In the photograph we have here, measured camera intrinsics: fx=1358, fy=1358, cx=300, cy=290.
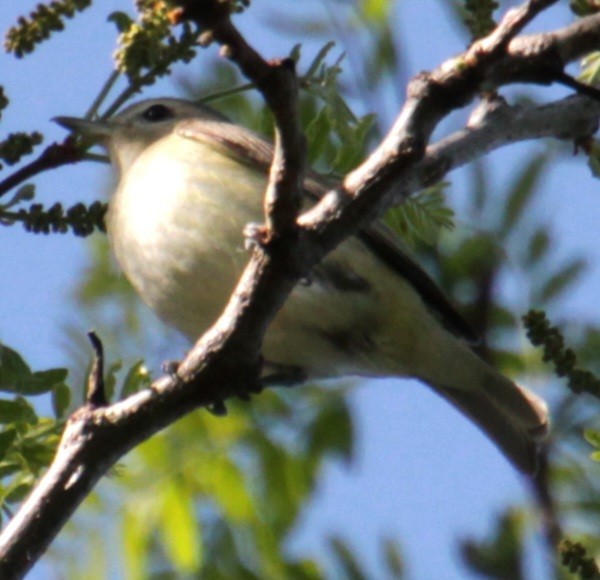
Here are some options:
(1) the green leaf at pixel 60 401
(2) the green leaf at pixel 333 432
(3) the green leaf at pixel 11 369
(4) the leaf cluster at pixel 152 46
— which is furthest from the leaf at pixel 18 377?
(2) the green leaf at pixel 333 432

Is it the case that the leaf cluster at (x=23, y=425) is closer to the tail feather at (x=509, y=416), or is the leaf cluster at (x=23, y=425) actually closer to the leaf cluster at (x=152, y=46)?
the leaf cluster at (x=152, y=46)

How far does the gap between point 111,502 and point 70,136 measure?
1.64 m

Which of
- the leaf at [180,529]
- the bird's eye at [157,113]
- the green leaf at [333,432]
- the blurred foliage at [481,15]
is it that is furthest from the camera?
the bird's eye at [157,113]

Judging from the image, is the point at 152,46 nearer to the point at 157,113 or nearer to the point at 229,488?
the point at 229,488

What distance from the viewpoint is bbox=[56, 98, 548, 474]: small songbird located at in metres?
4.52

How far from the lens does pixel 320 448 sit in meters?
4.70

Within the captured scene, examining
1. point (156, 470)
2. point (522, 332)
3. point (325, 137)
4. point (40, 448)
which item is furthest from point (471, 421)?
point (40, 448)

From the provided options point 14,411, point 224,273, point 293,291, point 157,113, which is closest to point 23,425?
point 14,411

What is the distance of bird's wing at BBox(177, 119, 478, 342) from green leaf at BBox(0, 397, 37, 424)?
158 cm

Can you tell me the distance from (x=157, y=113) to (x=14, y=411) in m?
3.07

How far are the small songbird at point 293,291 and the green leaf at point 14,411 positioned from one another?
155 centimetres

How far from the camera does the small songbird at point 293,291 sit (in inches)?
178

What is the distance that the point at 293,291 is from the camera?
470 cm

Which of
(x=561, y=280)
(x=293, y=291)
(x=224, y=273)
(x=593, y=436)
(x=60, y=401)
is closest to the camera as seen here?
(x=593, y=436)
